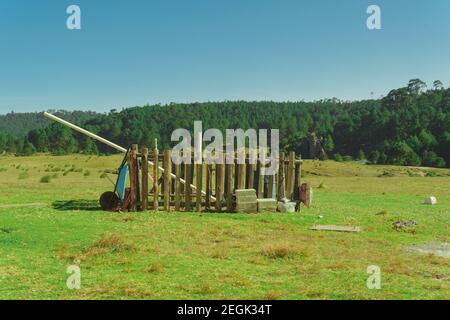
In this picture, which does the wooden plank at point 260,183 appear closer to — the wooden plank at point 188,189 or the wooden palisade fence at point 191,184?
the wooden palisade fence at point 191,184

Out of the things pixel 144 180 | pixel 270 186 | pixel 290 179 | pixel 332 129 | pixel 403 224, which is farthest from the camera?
pixel 332 129

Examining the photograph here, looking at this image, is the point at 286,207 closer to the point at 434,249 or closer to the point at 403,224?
the point at 403,224

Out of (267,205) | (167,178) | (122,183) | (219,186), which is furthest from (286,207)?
(122,183)

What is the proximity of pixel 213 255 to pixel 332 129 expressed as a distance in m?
115

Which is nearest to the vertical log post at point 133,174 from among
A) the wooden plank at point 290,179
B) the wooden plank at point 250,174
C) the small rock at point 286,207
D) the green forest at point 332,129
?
the wooden plank at point 250,174

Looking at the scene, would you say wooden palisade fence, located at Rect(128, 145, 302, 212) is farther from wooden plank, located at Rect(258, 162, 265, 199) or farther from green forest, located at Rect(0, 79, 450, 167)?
green forest, located at Rect(0, 79, 450, 167)

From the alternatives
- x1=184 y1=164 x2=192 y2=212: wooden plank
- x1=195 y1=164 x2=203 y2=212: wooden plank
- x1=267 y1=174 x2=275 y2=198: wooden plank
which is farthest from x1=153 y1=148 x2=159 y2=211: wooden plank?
x1=267 y1=174 x2=275 y2=198: wooden plank

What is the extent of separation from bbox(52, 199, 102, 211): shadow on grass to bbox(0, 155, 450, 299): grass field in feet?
0.35

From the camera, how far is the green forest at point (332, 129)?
286ft

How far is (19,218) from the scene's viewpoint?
15.4 meters

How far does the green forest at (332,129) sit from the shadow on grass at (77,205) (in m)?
68.5

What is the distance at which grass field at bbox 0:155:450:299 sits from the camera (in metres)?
8.15

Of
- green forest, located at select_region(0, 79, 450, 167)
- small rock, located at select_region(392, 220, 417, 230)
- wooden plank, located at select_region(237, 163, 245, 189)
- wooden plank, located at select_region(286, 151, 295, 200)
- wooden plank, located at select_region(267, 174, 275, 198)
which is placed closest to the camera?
→ small rock, located at select_region(392, 220, 417, 230)

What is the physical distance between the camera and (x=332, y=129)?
400ft
